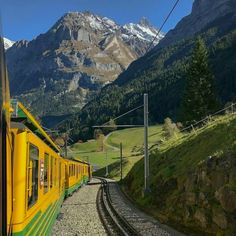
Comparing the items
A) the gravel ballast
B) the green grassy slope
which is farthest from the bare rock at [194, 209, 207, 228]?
the green grassy slope

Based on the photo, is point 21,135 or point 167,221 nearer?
point 21,135

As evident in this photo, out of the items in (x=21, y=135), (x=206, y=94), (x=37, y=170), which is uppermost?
(x=206, y=94)

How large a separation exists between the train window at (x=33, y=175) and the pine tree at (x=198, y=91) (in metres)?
53.3

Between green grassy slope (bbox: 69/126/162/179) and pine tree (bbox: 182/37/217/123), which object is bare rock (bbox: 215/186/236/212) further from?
green grassy slope (bbox: 69/126/162/179)

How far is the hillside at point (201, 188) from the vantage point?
14668mm

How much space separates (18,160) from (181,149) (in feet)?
Result: 71.1

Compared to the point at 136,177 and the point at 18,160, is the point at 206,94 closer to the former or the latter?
the point at 136,177

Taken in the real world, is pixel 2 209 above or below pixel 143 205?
above

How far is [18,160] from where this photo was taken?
20.8 ft

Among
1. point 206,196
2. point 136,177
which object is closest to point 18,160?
point 206,196

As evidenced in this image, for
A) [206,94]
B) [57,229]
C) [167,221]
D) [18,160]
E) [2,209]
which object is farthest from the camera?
[206,94]

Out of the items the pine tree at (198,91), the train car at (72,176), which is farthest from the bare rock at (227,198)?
the pine tree at (198,91)

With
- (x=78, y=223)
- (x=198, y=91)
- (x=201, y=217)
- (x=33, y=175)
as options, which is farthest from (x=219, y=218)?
(x=198, y=91)

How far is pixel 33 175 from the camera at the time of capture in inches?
301
